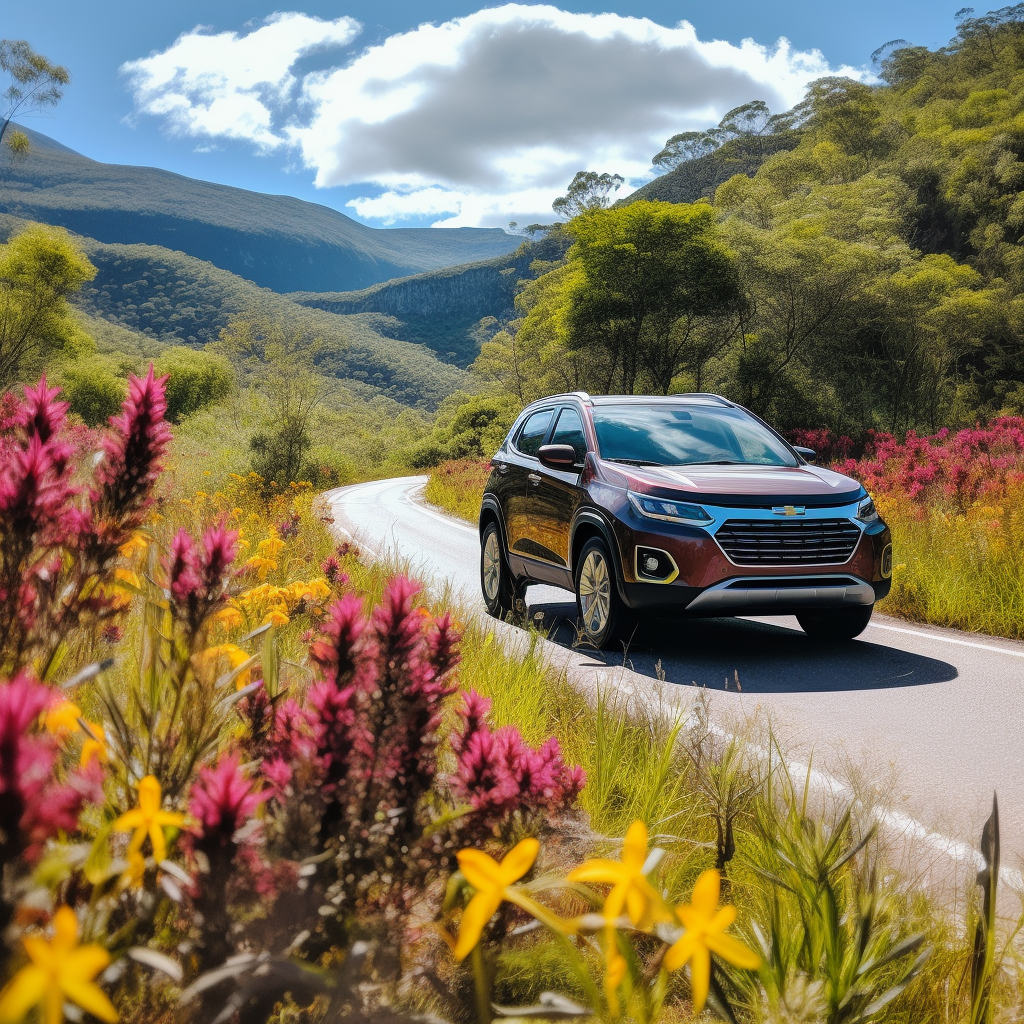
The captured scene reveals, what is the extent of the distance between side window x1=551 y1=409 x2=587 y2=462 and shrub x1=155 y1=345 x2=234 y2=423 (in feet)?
275

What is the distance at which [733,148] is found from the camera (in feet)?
268

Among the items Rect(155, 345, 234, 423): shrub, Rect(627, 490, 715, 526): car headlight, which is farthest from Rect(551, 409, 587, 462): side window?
Rect(155, 345, 234, 423): shrub

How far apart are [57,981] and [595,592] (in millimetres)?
5931

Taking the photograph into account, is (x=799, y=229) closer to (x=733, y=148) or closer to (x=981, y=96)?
(x=981, y=96)

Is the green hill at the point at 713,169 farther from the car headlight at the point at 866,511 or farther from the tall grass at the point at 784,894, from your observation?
the tall grass at the point at 784,894

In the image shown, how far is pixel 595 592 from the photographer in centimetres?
643

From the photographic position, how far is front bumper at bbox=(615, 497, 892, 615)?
580cm

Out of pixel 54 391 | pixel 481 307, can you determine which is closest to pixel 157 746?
pixel 54 391

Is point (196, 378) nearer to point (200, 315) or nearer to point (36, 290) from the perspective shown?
point (200, 315)

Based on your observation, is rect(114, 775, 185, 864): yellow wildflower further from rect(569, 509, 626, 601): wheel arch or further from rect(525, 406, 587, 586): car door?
rect(525, 406, 587, 586): car door

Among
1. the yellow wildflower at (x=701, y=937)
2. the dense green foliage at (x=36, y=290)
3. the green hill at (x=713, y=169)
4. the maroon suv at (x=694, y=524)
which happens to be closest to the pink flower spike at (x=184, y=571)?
the yellow wildflower at (x=701, y=937)

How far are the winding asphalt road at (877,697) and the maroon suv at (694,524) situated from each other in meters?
0.42

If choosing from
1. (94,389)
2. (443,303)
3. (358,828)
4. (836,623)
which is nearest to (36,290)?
(94,389)

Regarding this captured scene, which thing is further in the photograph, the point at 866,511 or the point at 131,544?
the point at 866,511
